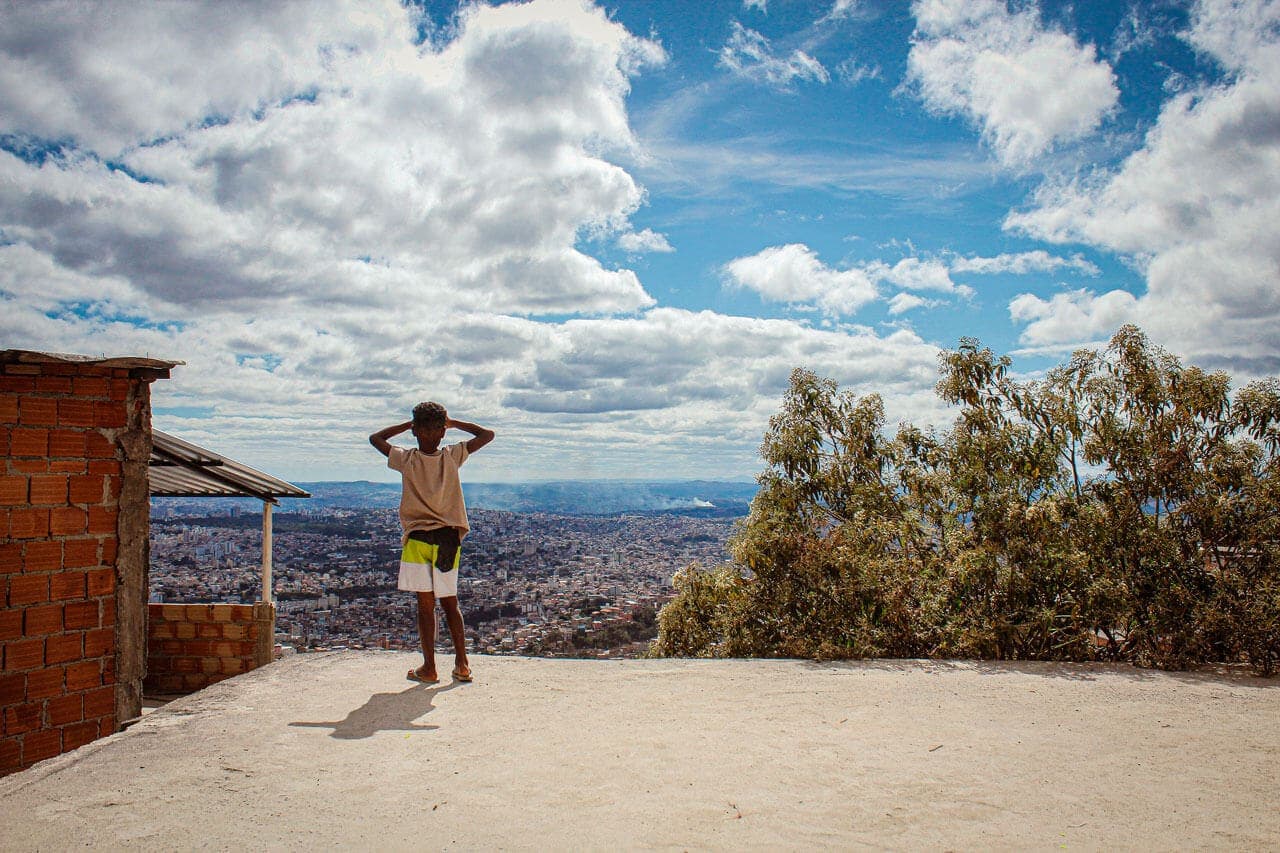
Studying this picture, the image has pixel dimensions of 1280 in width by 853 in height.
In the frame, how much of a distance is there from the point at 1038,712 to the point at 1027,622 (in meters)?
2.05

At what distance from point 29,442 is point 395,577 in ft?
45.0

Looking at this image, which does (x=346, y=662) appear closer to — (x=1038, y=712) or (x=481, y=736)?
(x=481, y=736)

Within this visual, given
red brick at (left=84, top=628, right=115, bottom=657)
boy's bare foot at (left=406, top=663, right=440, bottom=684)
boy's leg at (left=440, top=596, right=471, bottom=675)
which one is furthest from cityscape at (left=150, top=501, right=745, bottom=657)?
boy's leg at (left=440, top=596, right=471, bottom=675)

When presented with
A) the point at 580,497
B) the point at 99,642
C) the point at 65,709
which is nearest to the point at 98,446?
the point at 99,642

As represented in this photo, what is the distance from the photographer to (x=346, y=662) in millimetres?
6762

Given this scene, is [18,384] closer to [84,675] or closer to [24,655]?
[24,655]

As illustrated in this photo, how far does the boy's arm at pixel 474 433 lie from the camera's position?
6195mm

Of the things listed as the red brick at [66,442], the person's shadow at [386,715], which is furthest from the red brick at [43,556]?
the person's shadow at [386,715]

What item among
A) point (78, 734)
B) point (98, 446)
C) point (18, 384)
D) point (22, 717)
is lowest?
point (78, 734)

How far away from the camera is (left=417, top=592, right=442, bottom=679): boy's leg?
5.99m

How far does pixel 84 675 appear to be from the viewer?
17.4 feet

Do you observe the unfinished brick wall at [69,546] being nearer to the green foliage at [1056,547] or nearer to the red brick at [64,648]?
the red brick at [64,648]

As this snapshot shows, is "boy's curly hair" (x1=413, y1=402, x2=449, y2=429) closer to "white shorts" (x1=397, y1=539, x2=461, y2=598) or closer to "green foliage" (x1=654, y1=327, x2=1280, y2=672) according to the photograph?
"white shorts" (x1=397, y1=539, x2=461, y2=598)

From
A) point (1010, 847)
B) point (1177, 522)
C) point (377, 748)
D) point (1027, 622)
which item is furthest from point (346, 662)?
point (1177, 522)
